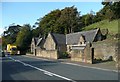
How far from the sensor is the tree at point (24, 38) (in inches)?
3891

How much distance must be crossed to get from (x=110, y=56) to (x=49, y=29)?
67.1 meters

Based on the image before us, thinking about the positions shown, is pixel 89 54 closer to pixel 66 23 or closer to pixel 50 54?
pixel 50 54

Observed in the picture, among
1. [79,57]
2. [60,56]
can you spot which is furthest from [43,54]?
[79,57]

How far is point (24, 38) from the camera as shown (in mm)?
102875

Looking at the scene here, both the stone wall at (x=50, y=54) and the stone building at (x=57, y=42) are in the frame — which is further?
the stone building at (x=57, y=42)

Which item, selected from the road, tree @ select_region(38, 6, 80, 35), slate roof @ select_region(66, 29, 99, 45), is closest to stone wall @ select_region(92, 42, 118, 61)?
slate roof @ select_region(66, 29, 99, 45)

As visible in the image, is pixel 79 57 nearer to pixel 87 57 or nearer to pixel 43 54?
pixel 87 57

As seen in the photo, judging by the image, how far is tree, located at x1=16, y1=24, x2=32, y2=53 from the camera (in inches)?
3891

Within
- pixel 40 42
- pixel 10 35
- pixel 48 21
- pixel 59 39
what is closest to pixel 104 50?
pixel 59 39

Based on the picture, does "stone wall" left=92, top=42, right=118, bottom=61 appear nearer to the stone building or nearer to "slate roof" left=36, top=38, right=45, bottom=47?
the stone building

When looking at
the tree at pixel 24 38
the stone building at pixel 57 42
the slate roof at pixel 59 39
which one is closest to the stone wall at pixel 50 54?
the stone building at pixel 57 42

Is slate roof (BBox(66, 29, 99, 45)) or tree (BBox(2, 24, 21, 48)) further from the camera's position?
tree (BBox(2, 24, 21, 48))

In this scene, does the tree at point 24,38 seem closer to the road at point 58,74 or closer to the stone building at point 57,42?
the stone building at point 57,42

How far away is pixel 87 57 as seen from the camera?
36.2 metres
